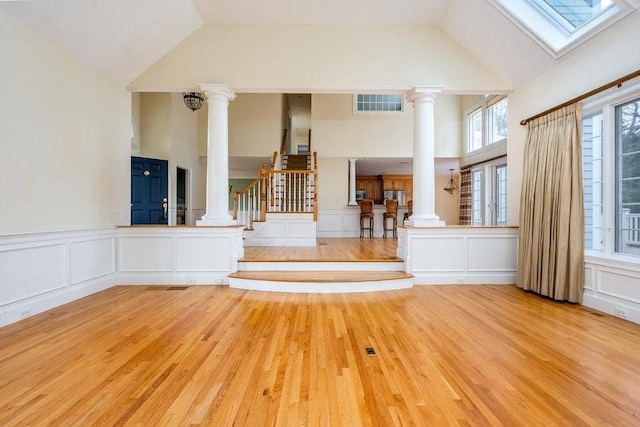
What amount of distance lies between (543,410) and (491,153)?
22.4ft

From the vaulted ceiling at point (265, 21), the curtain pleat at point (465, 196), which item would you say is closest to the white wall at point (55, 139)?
the vaulted ceiling at point (265, 21)

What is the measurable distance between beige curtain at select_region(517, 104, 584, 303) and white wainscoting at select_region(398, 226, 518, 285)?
10.1 inches

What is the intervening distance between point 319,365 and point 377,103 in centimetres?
823

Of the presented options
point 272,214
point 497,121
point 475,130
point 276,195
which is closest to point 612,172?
point 497,121

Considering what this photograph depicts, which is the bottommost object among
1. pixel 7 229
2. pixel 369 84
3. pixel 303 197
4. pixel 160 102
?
pixel 7 229

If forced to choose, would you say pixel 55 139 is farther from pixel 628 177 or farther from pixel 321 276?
pixel 628 177

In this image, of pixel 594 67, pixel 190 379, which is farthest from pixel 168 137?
pixel 594 67

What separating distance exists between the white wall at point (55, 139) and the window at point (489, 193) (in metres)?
7.65

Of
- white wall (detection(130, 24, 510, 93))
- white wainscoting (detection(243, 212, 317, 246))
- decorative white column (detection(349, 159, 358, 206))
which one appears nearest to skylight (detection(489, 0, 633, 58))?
white wall (detection(130, 24, 510, 93))

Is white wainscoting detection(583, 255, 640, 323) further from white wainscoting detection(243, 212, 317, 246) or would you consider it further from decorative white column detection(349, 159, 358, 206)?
decorative white column detection(349, 159, 358, 206)

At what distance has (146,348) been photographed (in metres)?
2.43

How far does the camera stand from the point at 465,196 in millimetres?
8484

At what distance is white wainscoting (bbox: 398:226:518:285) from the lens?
15.0 feet

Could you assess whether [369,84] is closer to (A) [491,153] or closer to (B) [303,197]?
(B) [303,197]
